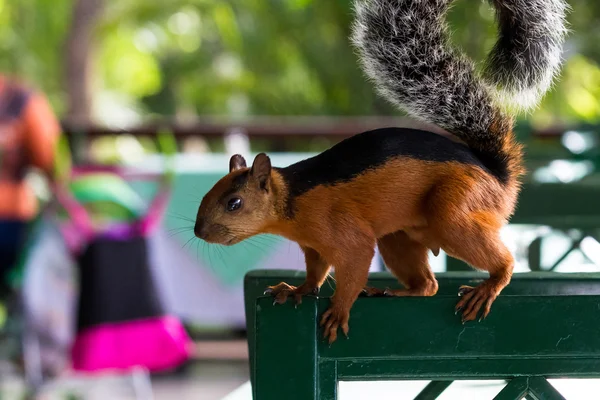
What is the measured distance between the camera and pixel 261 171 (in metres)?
0.85

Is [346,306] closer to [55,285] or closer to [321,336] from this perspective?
[321,336]

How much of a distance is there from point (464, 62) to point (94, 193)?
6.82 ft

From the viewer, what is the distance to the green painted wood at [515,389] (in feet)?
2.48

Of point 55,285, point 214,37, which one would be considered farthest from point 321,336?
point 214,37

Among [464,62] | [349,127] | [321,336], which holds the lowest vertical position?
[321,336]

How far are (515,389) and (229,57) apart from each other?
957 centimetres

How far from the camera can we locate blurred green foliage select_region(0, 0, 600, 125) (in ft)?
24.3

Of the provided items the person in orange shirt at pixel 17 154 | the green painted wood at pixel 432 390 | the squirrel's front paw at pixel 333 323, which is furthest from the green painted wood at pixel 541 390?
the person in orange shirt at pixel 17 154

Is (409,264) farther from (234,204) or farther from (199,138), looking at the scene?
(199,138)

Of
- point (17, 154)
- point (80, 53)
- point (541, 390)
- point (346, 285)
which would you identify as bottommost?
point (541, 390)

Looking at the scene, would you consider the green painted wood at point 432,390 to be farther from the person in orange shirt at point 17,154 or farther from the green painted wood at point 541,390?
the person in orange shirt at point 17,154

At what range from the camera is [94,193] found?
280 cm

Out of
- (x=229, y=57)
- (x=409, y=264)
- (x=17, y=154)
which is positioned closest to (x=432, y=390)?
(x=409, y=264)

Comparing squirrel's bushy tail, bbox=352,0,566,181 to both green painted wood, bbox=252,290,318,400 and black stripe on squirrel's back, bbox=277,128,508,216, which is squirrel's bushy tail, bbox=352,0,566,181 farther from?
green painted wood, bbox=252,290,318,400
